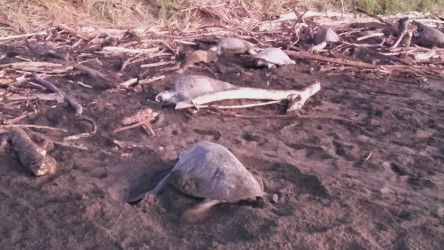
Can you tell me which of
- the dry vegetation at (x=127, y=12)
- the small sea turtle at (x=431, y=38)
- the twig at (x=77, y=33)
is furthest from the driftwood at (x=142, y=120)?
the small sea turtle at (x=431, y=38)

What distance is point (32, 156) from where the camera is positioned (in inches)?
138

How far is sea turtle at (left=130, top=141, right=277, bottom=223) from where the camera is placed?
323 centimetres

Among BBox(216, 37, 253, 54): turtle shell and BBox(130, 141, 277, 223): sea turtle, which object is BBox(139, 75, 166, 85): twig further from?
BBox(130, 141, 277, 223): sea turtle

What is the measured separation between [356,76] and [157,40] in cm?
182

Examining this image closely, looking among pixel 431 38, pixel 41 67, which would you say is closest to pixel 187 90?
pixel 41 67

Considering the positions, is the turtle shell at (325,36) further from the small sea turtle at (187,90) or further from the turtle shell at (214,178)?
the turtle shell at (214,178)

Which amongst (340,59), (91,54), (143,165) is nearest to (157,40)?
(91,54)

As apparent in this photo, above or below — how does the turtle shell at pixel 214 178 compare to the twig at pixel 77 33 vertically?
above

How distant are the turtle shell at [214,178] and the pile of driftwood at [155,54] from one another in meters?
0.73

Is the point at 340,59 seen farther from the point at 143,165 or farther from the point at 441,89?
the point at 143,165

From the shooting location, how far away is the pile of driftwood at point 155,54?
435cm

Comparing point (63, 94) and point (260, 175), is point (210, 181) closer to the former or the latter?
point (260, 175)

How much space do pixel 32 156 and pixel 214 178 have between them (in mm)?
990

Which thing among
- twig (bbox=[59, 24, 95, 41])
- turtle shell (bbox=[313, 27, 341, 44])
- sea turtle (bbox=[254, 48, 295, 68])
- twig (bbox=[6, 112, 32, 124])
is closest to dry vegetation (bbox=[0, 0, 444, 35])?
twig (bbox=[59, 24, 95, 41])
